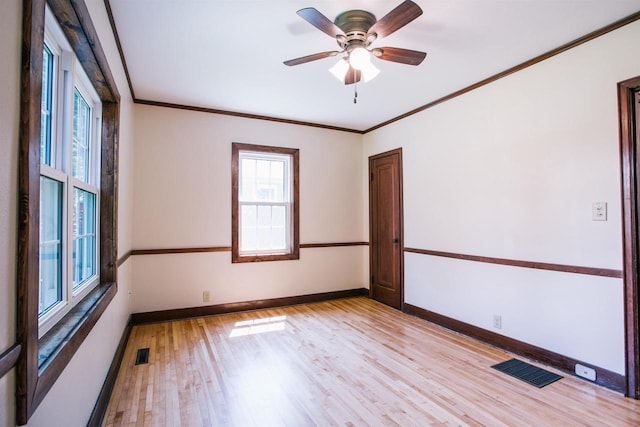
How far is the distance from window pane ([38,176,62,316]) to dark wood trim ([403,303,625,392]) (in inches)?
136

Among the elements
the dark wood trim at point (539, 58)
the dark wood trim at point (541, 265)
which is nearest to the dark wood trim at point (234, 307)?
the dark wood trim at point (541, 265)

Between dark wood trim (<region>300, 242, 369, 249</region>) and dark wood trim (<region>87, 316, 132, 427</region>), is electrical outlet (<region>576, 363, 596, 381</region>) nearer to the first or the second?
dark wood trim (<region>300, 242, 369, 249</region>)

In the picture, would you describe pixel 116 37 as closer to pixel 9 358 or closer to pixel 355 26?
pixel 355 26

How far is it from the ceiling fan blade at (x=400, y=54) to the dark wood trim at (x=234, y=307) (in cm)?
336

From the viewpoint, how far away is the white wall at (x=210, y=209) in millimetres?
3951

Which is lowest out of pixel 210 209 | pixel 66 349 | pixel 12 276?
pixel 66 349

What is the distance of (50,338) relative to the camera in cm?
131

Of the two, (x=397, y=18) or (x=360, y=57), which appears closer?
(x=397, y=18)

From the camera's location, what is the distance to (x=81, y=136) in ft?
7.21

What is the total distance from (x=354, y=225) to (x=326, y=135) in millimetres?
1471

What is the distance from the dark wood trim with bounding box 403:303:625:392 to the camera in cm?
239

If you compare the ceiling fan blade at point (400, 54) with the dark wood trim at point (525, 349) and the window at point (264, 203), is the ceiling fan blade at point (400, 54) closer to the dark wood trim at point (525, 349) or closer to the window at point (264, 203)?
the window at point (264, 203)

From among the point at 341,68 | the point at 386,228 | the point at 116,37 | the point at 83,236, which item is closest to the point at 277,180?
the point at 386,228

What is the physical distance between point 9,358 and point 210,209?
3462 mm
